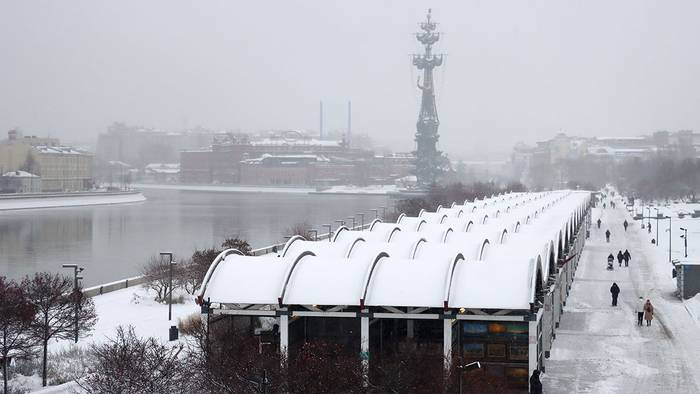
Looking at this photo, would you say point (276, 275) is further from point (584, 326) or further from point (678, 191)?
point (678, 191)

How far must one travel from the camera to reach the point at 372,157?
5022 inches

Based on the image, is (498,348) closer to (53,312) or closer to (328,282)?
(328,282)

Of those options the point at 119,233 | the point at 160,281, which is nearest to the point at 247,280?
the point at 160,281

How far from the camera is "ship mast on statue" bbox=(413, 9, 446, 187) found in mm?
89312

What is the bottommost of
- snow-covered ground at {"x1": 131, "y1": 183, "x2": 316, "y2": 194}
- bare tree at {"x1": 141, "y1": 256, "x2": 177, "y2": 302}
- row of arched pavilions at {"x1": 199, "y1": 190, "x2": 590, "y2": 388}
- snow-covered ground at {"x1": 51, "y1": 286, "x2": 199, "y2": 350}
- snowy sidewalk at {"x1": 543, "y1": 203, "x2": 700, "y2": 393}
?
snow-covered ground at {"x1": 131, "y1": 183, "x2": 316, "y2": 194}

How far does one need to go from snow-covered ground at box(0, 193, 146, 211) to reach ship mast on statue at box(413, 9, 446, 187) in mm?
24314

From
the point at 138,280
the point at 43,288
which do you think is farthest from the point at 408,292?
the point at 138,280

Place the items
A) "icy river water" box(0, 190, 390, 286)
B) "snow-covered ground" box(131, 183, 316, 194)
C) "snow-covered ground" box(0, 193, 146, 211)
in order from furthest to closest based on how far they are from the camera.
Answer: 1. "snow-covered ground" box(131, 183, 316, 194)
2. "snow-covered ground" box(0, 193, 146, 211)
3. "icy river water" box(0, 190, 390, 286)

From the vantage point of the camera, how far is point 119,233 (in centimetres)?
4378

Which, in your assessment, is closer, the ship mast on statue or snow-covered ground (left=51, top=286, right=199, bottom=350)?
snow-covered ground (left=51, top=286, right=199, bottom=350)

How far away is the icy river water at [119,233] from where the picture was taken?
1187 inches

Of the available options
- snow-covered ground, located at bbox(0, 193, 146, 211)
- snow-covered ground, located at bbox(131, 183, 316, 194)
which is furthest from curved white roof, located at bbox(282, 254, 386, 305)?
snow-covered ground, located at bbox(131, 183, 316, 194)

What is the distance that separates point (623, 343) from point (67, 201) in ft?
207

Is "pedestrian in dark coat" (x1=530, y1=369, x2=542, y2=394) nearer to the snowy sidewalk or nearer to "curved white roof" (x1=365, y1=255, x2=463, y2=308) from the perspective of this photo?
the snowy sidewalk
